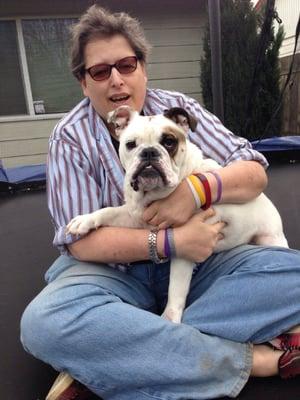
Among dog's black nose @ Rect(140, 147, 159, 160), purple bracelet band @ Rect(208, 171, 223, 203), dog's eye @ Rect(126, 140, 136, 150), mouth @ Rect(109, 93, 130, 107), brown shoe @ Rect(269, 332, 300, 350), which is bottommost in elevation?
brown shoe @ Rect(269, 332, 300, 350)

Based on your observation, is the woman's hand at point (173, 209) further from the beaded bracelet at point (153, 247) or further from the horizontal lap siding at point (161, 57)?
the horizontal lap siding at point (161, 57)

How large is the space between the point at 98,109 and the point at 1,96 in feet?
11.1

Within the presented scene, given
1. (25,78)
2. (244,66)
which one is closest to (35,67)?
(25,78)

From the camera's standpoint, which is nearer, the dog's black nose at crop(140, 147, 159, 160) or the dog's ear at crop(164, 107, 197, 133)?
the dog's black nose at crop(140, 147, 159, 160)

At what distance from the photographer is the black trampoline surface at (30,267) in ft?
3.50

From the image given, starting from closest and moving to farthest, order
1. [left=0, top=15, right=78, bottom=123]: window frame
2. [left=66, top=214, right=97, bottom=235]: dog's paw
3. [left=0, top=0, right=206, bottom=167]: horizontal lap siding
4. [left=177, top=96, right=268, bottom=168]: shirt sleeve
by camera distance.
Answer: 1. [left=66, top=214, right=97, bottom=235]: dog's paw
2. [left=177, top=96, right=268, bottom=168]: shirt sleeve
3. [left=0, top=15, right=78, bottom=123]: window frame
4. [left=0, top=0, right=206, bottom=167]: horizontal lap siding

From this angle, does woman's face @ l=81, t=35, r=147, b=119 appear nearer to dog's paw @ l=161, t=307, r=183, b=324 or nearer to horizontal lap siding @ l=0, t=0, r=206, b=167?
dog's paw @ l=161, t=307, r=183, b=324

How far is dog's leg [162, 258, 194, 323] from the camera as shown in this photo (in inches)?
44.9

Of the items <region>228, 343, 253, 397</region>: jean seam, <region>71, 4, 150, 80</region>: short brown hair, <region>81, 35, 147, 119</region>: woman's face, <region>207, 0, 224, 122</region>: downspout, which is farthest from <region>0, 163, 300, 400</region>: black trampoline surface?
<region>71, 4, 150, 80</region>: short brown hair

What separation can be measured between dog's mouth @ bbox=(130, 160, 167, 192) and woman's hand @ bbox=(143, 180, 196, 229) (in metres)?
0.07

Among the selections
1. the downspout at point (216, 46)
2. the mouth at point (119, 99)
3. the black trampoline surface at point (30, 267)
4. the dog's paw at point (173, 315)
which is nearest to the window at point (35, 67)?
the black trampoline surface at point (30, 267)

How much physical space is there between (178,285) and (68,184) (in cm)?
45

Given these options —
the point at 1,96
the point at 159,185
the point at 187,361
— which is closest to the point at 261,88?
the point at 1,96

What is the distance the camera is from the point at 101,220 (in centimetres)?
121
